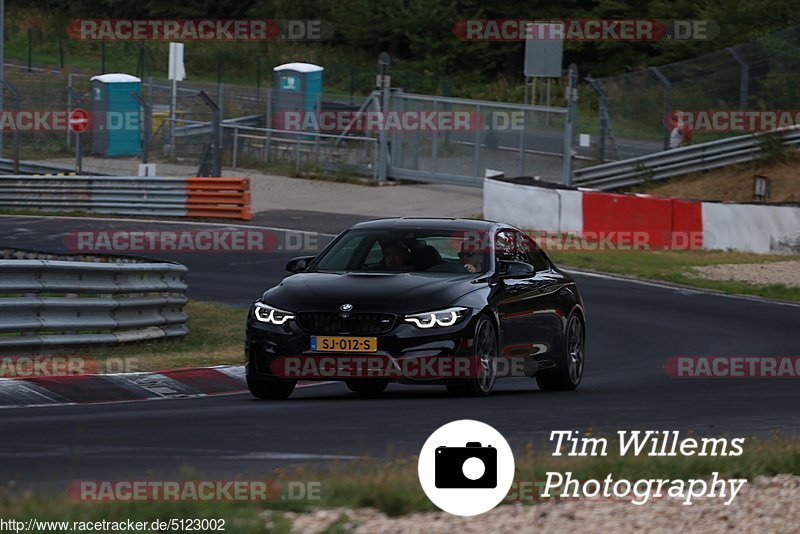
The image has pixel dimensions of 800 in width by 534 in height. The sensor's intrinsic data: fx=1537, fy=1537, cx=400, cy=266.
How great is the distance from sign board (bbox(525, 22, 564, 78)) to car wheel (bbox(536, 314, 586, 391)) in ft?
73.8

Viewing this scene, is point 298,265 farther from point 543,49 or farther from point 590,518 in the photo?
Result: point 543,49

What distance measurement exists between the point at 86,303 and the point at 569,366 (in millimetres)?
4631

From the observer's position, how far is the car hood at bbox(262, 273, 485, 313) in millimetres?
11266

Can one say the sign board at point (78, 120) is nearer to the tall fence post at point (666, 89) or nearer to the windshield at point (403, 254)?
the tall fence post at point (666, 89)

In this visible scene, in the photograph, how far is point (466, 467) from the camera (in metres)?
6.99

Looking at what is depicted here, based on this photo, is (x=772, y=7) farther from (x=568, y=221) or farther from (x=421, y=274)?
(x=421, y=274)

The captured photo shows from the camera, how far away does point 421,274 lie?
39.3 feet

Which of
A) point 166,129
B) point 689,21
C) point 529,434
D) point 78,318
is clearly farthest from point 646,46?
point 529,434

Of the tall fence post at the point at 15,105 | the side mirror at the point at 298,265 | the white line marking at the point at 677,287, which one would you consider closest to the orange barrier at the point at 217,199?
the tall fence post at the point at 15,105

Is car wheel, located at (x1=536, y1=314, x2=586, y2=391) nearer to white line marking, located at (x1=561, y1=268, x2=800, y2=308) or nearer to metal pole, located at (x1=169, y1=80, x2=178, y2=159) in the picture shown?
white line marking, located at (x1=561, y1=268, x2=800, y2=308)

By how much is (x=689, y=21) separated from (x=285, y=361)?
45.9 metres

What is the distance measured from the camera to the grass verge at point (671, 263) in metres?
23.6

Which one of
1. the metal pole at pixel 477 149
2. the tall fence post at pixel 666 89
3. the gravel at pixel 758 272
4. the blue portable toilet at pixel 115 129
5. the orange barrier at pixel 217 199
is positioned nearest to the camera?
the gravel at pixel 758 272

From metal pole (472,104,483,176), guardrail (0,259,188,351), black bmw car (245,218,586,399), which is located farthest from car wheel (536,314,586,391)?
metal pole (472,104,483,176)
